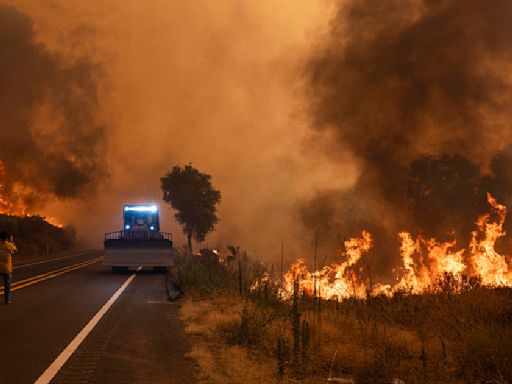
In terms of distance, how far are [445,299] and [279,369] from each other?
5.59 meters

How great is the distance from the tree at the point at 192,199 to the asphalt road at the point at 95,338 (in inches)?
1674

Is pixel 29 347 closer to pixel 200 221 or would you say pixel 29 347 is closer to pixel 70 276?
pixel 70 276

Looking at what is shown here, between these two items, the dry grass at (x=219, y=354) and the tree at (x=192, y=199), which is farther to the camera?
the tree at (x=192, y=199)

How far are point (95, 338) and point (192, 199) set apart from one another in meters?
50.1

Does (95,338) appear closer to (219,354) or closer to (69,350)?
(69,350)

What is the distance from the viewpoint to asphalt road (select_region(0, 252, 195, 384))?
6.52m

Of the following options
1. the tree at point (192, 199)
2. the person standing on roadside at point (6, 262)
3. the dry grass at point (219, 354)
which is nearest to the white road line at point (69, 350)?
the dry grass at point (219, 354)

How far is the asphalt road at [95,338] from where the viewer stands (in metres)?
6.52

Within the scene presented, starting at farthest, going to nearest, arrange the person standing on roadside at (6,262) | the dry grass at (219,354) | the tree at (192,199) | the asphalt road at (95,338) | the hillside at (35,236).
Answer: the tree at (192,199), the hillside at (35,236), the person standing on roadside at (6,262), the asphalt road at (95,338), the dry grass at (219,354)

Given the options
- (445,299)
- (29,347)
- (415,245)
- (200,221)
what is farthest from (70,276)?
(200,221)

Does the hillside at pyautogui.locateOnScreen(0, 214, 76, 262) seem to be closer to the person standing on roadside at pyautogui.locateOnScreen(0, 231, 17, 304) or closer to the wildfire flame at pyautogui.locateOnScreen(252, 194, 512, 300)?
the wildfire flame at pyautogui.locateOnScreen(252, 194, 512, 300)

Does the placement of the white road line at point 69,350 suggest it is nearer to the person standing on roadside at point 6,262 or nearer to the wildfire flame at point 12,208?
the person standing on roadside at point 6,262

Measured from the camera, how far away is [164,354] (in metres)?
7.75

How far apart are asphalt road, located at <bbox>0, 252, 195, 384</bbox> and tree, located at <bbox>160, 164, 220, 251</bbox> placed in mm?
42507
